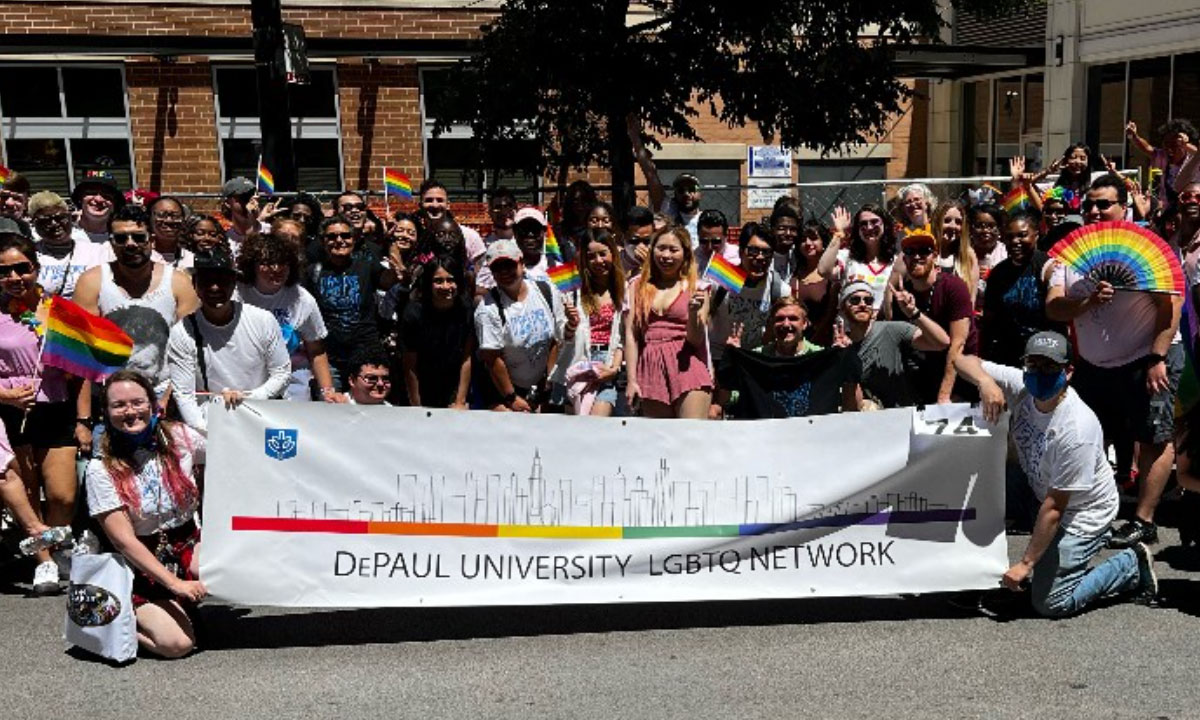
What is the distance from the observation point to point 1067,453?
A: 528cm

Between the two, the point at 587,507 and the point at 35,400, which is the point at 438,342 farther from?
the point at 35,400

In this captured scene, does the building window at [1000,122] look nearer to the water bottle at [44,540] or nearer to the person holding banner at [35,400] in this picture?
the person holding banner at [35,400]

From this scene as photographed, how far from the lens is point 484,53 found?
37.3ft

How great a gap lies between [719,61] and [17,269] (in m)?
6.59

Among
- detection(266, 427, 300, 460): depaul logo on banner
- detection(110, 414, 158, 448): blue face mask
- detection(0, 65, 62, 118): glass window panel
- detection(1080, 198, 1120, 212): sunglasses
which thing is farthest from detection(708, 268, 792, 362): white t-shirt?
detection(0, 65, 62, 118): glass window panel

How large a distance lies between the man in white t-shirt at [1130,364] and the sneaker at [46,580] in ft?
17.2

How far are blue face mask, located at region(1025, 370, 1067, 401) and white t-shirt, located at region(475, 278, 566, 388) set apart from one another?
2631 mm

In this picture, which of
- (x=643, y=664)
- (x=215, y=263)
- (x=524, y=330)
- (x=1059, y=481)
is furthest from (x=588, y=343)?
(x=1059, y=481)

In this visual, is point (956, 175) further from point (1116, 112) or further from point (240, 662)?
point (240, 662)

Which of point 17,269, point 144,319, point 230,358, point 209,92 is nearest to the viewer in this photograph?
point 230,358

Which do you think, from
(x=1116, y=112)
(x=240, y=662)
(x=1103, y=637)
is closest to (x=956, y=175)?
(x=1116, y=112)

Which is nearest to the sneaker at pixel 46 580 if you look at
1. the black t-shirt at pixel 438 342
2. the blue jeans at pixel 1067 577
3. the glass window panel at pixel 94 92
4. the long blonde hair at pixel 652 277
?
the black t-shirt at pixel 438 342

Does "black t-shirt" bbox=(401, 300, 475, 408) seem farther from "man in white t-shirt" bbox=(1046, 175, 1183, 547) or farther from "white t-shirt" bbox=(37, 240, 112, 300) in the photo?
"man in white t-shirt" bbox=(1046, 175, 1183, 547)

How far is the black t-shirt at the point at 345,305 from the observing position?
22.9 feet
